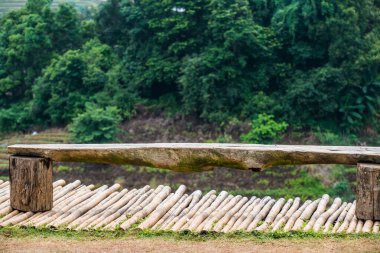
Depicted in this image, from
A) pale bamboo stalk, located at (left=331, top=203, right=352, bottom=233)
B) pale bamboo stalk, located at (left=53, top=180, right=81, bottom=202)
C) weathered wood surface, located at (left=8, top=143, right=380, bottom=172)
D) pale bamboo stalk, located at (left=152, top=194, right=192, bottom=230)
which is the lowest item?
pale bamboo stalk, located at (left=53, top=180, right=81, bottom=202)

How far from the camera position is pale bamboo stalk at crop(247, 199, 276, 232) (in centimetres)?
443

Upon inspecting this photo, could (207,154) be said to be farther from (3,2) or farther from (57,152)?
(3,2)

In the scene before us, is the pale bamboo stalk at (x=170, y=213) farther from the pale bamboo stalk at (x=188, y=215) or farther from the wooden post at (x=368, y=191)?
the wooden post at (x=368, y=191)

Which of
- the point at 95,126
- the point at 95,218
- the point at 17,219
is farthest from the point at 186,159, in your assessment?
the point at 95,126

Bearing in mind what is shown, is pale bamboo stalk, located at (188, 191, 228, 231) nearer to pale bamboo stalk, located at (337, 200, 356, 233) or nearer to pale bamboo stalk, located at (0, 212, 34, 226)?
pale bamboo stalk, located at (337, 200, 356, 233)

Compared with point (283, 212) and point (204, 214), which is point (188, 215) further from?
point (283, 212)

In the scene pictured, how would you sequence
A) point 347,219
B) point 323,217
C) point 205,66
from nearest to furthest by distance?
point 347,219, point 323,217, point 205,66

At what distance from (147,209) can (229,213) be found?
26.8 inches

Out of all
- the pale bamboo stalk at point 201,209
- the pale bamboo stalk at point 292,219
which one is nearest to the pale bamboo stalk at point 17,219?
the pale bamboo stalk at point 201,209

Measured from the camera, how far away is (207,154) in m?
4.41

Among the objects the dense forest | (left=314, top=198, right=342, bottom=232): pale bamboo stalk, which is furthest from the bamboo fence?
the dense forest

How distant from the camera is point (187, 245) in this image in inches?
154

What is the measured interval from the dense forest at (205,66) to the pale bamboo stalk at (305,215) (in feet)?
40.3

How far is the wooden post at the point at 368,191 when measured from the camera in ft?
13.9
